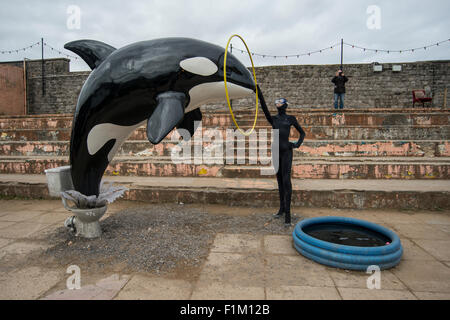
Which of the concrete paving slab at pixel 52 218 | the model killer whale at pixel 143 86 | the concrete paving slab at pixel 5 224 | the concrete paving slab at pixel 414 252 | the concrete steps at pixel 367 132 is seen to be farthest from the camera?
the concrete steps at pixel 367 132

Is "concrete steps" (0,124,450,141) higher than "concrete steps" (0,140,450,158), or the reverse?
"concrete steps" (0,124,450,141)

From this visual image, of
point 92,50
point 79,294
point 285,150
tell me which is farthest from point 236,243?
point 92,50

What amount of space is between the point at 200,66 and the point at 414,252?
304cm

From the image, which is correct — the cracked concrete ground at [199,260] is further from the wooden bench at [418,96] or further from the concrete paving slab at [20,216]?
the wooden bench at [418,96]

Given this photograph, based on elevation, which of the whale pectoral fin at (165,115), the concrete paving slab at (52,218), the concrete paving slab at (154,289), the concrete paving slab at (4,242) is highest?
the whale pectoral fin at (165,115)

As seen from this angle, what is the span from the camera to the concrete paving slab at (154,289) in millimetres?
2234

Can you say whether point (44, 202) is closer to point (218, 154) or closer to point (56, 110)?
point (218, 154)

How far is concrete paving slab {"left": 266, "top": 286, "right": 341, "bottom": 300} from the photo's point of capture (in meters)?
2.21

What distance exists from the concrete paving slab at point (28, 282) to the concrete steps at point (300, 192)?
8.05 feet

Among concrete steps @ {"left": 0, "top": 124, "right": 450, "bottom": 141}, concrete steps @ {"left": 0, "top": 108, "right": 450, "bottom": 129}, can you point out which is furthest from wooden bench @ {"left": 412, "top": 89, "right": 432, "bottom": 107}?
concrete steps @ {"left": 0, "top": 124, "right": 450, "bottom": 141}

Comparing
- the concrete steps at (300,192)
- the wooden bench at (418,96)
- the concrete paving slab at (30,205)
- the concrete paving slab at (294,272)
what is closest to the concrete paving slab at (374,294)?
the concrete paving slab at (294,272)

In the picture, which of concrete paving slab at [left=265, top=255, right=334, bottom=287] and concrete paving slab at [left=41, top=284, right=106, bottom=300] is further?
concrete paving slab at [left=265, top=255, right=334, bottom=287]

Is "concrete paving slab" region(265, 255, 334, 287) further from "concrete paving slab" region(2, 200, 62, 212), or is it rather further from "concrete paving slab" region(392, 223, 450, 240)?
"concrete paving slab" region(2, 200, 62, 212)

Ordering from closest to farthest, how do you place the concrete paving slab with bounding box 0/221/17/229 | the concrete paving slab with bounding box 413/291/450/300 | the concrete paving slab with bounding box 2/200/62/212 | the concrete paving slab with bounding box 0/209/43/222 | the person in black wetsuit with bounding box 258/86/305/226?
A: the concrete paving slab with bounding box 413/291/450/300 → the person in black wetsuit with bounding box 258/86/305/226 → the concrete paving slab with bounding box 0/221/17/229 → the concrete paving slab with bounding box 0/209/43/222 → the concrete paving slab with bounding box 2/200/62/212
